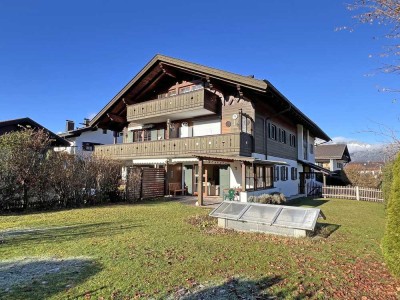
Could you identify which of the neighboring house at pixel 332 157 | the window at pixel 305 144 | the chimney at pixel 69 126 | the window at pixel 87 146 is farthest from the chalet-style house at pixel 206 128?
the neighboring house at pixel 332 157

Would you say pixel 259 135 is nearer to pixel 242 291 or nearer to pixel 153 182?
pixel 153 182

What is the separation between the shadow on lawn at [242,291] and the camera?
4.96 m

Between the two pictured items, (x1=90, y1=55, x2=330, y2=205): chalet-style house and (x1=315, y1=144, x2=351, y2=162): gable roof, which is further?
(x1=315, y1=144, x2=351, y2=162): gable roof

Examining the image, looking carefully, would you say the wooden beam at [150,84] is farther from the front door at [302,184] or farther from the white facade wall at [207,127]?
the front door at [302,184]

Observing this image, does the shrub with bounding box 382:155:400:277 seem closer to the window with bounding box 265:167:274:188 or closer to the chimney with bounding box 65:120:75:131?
the window with bounding box 265:167:274:188

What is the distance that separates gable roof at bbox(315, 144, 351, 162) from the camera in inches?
2021

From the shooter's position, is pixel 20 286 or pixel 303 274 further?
pixel 303 274

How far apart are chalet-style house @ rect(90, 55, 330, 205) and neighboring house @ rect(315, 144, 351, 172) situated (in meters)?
25.4

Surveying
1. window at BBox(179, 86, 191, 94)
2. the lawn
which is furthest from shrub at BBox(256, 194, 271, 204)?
window at BBox(179, 86, 191, 94)

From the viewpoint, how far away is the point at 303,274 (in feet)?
19.6

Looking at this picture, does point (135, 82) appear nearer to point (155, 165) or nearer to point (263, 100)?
point (155, 165)

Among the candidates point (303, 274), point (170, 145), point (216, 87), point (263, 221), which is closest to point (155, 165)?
point (170, 145)

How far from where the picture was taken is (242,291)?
16.9 ft

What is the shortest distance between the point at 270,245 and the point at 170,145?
15.2 meters
